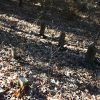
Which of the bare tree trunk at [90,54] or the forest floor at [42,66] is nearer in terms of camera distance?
the forest floor at [42,66]

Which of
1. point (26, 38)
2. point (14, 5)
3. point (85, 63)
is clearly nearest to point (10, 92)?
point (85, 63)

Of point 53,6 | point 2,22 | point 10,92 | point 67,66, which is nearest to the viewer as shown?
point 10,92

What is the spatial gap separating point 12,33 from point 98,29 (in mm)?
10281

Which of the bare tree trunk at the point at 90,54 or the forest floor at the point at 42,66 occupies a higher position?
the bare tree trunk at the point at 90,54

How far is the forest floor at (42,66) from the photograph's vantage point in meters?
10.6

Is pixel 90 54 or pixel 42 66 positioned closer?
pixel 42 66

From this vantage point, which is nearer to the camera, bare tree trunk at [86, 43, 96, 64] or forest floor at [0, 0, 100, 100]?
forest floor at [0, 0, 100, 100]

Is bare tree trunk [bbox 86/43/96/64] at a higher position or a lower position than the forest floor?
higher

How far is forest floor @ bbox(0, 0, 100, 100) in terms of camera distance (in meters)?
10.6

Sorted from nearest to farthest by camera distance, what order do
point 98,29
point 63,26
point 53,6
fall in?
point 63,26, point 98,29, point 53,6

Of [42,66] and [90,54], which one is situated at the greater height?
[90,54]

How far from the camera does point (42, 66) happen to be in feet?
42.5

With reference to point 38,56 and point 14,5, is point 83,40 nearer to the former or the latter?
point 38,56

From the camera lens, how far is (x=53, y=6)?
2998 centimetres
